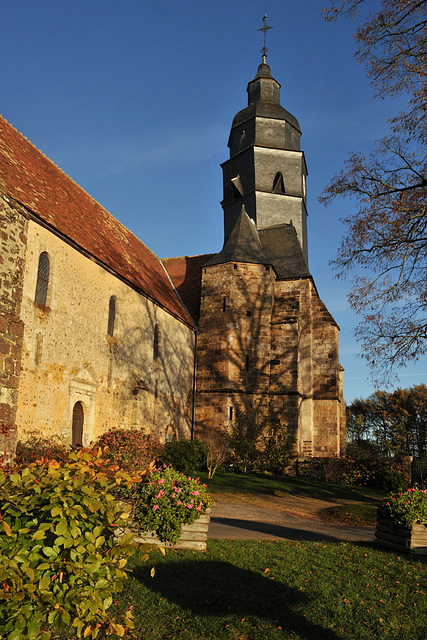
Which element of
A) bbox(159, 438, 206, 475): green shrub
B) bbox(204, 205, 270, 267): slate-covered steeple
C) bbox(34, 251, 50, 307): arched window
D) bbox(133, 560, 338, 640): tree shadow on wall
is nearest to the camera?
bbox(133, 560, 338, 640): tree shadow on wall

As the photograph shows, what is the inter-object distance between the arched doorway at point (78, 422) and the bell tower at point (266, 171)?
1619cm

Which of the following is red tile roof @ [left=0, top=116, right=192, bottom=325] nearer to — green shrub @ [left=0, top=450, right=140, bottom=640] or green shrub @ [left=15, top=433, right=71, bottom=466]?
green shrub @ [left=15, top=433, right=71, bottom=466]

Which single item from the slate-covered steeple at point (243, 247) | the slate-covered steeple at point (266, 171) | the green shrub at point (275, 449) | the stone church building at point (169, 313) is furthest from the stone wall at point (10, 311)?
the slate-covered steeple at point (266, 171)

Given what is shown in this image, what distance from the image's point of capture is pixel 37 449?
12469mm

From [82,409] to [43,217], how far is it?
223 inches

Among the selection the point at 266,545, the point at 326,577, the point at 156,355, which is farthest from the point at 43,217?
the point at 326,577

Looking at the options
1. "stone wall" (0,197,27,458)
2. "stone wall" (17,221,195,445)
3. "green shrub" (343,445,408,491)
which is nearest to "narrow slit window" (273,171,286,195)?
"stone wall" (17,221,195,445)

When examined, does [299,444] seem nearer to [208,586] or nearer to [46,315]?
[46,315]

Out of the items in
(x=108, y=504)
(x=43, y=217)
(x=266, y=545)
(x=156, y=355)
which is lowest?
(x=266, y=545)

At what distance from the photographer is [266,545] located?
28.4 feet

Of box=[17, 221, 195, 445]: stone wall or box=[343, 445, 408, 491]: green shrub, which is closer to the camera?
box=[17, 221, 195, 445]: stone wall

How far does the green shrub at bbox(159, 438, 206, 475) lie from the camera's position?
1902 cm

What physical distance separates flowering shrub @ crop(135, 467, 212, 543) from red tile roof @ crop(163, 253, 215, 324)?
18.1 metres

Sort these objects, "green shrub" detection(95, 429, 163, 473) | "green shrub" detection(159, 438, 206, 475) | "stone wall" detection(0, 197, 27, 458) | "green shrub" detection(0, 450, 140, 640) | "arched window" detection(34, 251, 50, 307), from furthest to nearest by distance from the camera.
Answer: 1. "green shrub" detection(159, 438, 206, 475)
2. "green shrub" detection(95, 429, 163, 473)
3. "arched window" detection(34, 251, 50, 307)
4. "stone wall" detection(0, 197, 27, 458)
5. "green shrub" detection(0, 450, 140, 640)
